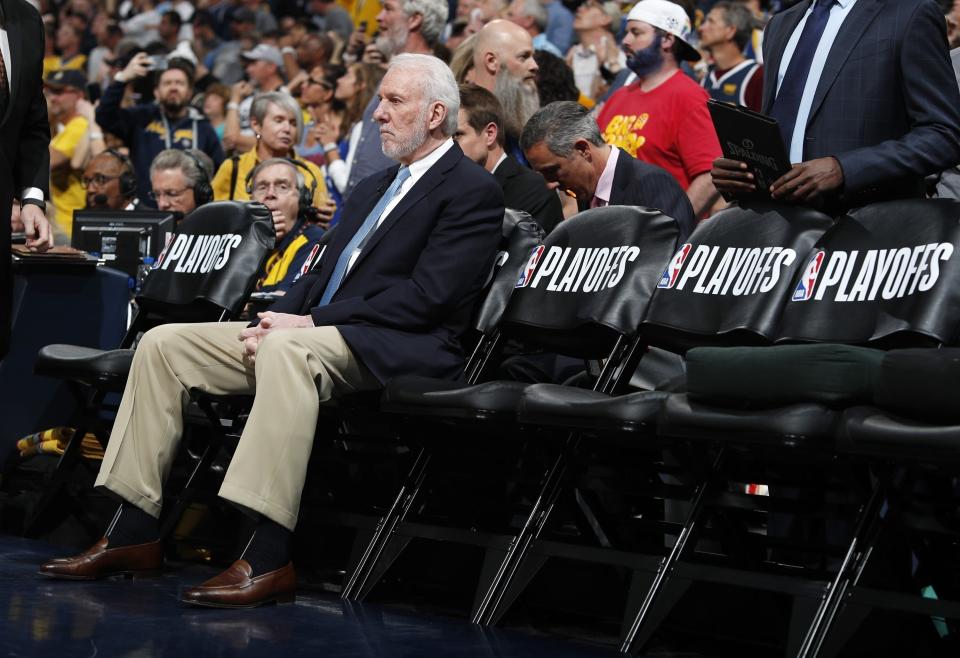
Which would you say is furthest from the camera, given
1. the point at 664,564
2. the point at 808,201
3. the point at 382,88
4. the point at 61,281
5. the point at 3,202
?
the point at 61,281

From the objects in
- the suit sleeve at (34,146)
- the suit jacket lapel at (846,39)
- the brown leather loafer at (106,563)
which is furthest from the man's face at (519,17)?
the brown leather loafer at (106,563)

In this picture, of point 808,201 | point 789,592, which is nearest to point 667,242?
point 808,201

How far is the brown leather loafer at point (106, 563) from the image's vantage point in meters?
3.93

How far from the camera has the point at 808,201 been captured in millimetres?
3609

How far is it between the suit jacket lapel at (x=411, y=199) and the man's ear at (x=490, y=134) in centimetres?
90

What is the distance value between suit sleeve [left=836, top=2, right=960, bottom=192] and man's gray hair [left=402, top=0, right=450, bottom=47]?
3368 millimetres

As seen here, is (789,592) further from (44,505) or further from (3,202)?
(44,505)

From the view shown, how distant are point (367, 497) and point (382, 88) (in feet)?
4.20

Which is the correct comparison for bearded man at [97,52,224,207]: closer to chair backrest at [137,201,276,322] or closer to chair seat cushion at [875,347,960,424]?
chair backrest at [137,201,276,322]

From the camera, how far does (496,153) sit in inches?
208

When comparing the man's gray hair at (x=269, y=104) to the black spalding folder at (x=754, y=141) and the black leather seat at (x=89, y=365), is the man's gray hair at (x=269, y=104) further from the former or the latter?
the black spalding folder at (x=754, y=141)

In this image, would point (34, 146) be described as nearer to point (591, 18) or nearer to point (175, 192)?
point (175, 192)

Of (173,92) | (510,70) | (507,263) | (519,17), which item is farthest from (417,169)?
(519,17)

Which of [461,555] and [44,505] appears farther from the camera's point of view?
[44,505]
